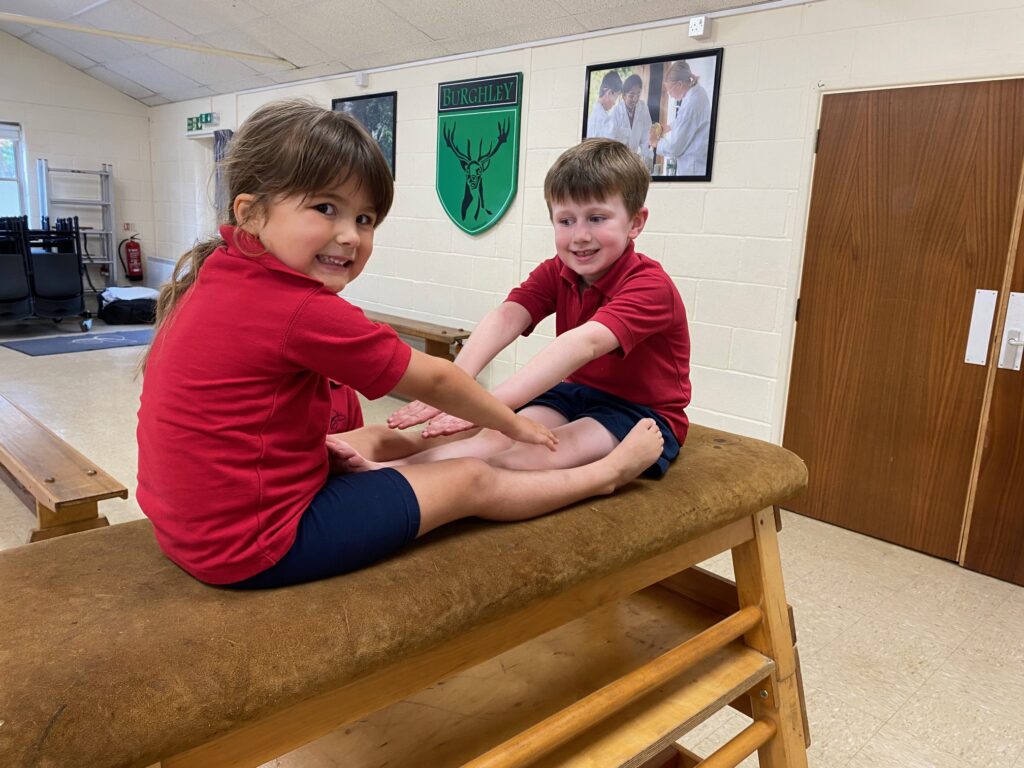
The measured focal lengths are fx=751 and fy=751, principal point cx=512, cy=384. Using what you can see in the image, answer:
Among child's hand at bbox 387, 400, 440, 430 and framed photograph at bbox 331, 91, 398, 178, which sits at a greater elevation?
framed photograph at bbox 331, 91, 398, 178

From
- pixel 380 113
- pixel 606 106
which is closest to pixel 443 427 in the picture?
pixel 606 106

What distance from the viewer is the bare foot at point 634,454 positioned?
146cm

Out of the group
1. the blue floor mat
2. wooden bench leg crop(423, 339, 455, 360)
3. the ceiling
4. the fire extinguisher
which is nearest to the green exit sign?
the ceiling

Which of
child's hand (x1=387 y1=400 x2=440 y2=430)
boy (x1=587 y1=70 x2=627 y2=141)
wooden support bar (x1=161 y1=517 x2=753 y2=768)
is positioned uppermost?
boy (x1=587 y1=70 x2=627 y2=141)

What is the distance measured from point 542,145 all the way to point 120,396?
3140 mm

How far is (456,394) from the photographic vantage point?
120cm

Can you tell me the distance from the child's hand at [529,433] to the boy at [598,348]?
10 cm

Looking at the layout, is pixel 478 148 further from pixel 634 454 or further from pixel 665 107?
pixel 634 454

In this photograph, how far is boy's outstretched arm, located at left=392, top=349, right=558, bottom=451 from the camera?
113cm

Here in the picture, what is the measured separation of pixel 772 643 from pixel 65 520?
83.8 inches

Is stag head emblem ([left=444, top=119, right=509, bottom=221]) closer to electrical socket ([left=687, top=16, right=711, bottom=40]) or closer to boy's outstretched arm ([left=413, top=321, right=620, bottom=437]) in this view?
electrical socket ([left=687, top=16, right=711, bottom=40])

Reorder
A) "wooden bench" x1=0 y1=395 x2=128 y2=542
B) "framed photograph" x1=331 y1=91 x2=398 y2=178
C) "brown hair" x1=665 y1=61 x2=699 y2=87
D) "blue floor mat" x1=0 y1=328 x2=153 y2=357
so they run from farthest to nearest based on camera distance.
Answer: "blue floor mat" x1=0 y1=328 x2=153 y2=357
"framed photograph" x1=331 y1=91 x2=398 y2=178
"brown hair" x1=665 y1=61 x2=699 y2=87
"wooden bench" x1=0 y1=395 x2=128 y2=542

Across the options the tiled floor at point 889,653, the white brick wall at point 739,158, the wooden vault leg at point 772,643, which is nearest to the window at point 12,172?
the white brick wall at point 739,158

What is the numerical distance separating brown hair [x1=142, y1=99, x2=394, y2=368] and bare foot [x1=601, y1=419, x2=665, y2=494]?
668 millimetres
